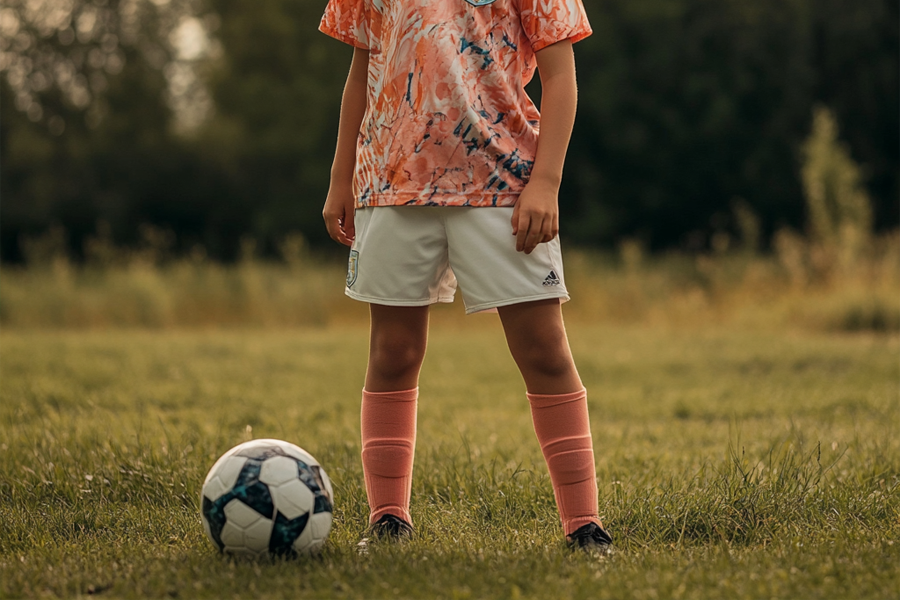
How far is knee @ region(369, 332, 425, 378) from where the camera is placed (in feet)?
8.04

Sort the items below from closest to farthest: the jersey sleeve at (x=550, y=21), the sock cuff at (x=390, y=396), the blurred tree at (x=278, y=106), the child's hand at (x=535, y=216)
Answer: the child's hand at (x=535, y=216) < the jersey sleeve at (x=550, y=21) < the sock cuff at (x=390, y=396) < the blurred tree at (x=278, y=106)

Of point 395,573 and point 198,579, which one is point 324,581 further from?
point 198,579

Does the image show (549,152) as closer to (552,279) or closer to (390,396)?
(552,279)

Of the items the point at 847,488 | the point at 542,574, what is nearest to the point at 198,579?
the point at 542,574

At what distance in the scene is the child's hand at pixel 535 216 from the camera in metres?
2.20

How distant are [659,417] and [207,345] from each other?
449 centimetres

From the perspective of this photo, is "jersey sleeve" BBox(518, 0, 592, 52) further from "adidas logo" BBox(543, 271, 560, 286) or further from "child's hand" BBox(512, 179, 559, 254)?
"adidas logo" BBox(543, 271, 560, 286)

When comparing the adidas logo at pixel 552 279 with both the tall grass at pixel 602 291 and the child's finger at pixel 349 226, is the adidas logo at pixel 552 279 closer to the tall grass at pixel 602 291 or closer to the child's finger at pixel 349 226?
the child's finger at pixel 349 226

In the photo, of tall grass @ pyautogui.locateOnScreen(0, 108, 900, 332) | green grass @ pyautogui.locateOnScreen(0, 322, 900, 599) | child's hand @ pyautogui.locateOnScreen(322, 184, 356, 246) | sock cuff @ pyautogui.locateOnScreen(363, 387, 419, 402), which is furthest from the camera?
tall grass @ pyautogui.locateOnScreen(0, 108, 900, 332)

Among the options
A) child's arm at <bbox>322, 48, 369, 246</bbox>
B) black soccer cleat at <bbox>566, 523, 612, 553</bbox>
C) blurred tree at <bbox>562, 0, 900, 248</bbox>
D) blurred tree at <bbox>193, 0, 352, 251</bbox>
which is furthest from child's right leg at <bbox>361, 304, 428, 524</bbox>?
blurred tree at <bbox>193, 0, 352, 251</bbox>

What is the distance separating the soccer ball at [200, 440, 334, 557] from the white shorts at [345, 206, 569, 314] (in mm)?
491

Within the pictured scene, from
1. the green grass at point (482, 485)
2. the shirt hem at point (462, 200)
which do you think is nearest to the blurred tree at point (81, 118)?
the green grass at point (482, 485)

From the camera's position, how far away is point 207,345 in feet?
26.4

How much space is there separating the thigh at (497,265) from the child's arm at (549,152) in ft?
0.12
